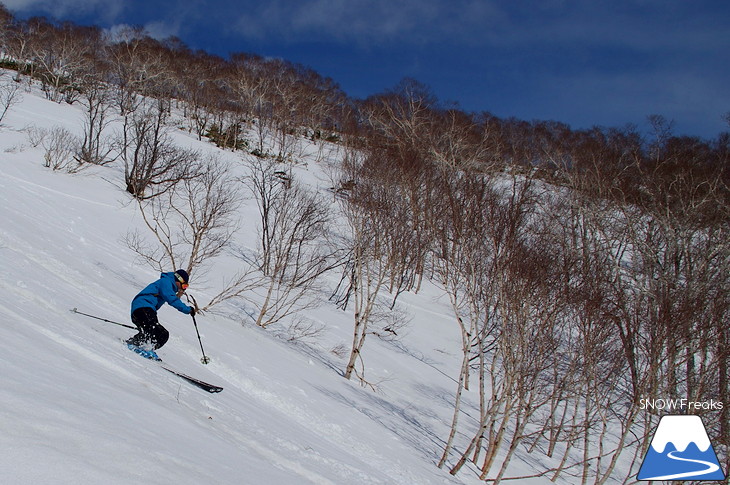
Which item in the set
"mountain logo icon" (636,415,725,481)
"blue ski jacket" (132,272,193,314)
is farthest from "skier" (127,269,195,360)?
"mountain logo icon" (636,415,725,481)

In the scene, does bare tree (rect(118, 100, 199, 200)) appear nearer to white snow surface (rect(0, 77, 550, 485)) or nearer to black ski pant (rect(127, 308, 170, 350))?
white snow surface (rect(0, 77, 550, 485))

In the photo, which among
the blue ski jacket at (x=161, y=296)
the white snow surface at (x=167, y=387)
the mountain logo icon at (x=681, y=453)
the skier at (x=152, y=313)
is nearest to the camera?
the white snow surface at (x=167, y=387)

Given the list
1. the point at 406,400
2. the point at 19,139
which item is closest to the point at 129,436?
the point at 406,400

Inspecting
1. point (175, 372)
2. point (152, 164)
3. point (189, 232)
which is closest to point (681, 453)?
point (175, 372)

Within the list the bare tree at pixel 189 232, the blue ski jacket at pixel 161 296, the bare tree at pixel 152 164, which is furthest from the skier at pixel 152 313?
the bare tree at pixel 152 164

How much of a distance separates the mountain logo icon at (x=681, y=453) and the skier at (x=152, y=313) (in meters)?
9.25

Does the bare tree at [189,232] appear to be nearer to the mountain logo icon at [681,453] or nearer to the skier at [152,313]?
the skier at [152,313]

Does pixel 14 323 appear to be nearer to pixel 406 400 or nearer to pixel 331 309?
pixel 406 400

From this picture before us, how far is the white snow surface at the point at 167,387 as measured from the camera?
3232 mm

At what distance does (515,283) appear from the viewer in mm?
10961

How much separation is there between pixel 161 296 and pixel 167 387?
210 centimetres

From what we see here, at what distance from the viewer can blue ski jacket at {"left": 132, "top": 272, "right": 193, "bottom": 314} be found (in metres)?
7.47

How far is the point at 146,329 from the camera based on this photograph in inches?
289

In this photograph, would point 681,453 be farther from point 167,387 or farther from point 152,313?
point 152,313
